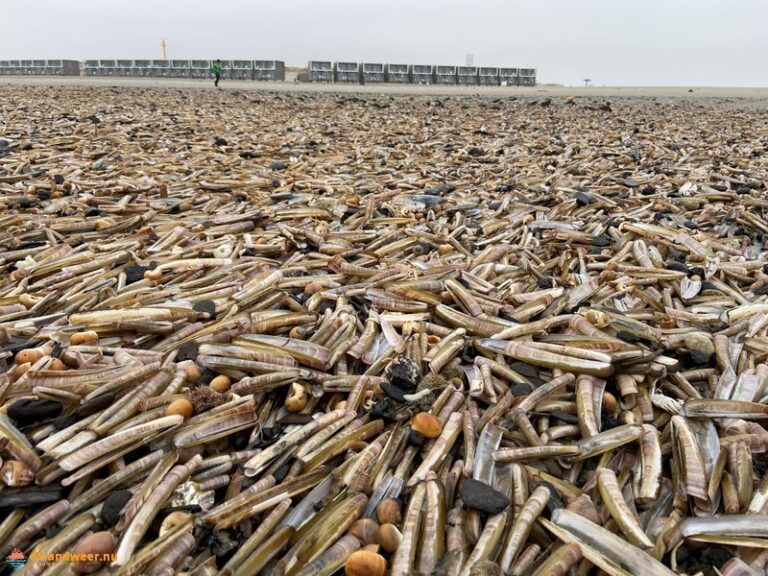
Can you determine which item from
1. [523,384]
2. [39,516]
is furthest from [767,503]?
[39,516]

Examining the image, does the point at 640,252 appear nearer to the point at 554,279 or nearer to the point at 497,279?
the point at 554,279

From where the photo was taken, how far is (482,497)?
230 cm

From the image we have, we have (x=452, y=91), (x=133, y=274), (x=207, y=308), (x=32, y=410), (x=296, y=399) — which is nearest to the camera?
(x=32, y=410)

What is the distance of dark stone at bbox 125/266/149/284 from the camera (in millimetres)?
4441

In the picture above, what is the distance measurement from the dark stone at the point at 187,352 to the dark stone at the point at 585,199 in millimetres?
5586

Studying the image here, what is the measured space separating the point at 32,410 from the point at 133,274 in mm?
2040

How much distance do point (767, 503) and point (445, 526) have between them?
1396 mm

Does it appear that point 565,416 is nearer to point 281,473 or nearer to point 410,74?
point 281,473

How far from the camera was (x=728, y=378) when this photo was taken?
9.91ft

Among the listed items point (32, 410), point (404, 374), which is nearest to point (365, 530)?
point (404, 374)

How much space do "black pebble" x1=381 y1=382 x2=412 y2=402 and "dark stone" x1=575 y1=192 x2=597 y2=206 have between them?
5.09m

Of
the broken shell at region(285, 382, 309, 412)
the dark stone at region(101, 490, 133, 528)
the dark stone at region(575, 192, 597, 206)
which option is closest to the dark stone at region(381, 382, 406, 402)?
the broken shell at region(285, 382, 309, 412)

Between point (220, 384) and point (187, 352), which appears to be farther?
point (187, 352)

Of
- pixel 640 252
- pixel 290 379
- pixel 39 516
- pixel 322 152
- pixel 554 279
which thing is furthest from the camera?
pixel 322 152
